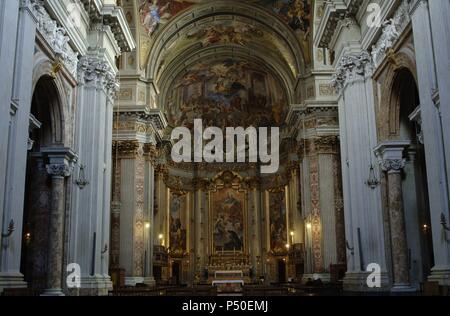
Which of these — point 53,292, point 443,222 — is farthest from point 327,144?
point 53,292

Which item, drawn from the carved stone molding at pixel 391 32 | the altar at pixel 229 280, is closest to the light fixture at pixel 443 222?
the carved stone molding at pixel 391 32

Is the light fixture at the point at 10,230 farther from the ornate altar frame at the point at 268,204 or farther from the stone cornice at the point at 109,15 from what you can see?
the ornate altar frame at the point at 268,204

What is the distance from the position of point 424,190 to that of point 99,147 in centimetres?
933

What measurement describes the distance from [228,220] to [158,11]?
14878 millimetres

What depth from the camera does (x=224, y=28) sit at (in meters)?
30.7

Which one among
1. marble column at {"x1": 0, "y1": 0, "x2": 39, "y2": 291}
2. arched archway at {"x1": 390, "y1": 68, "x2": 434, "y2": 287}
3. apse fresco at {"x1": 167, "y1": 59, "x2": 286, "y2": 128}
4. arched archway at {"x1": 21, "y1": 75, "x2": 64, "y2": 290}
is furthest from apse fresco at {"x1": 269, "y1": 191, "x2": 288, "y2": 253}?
marble column at {"x1": 0, "y1": 0, "x2": 39, "y2": 291}

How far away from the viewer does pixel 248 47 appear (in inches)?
1270

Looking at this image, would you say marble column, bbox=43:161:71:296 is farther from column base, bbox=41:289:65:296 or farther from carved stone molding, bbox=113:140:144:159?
carved stone molding, bbox=113:140:144:159

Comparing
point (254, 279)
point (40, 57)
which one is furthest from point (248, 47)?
point (40, 57)

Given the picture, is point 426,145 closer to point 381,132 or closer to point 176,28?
point 381,132

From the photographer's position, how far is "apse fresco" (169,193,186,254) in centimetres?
3466

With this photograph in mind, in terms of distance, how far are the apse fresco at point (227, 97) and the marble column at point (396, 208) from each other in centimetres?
1955

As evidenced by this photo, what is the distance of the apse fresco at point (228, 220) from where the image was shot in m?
35.7

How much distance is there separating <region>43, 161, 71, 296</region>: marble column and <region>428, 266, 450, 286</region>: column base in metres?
8.88
